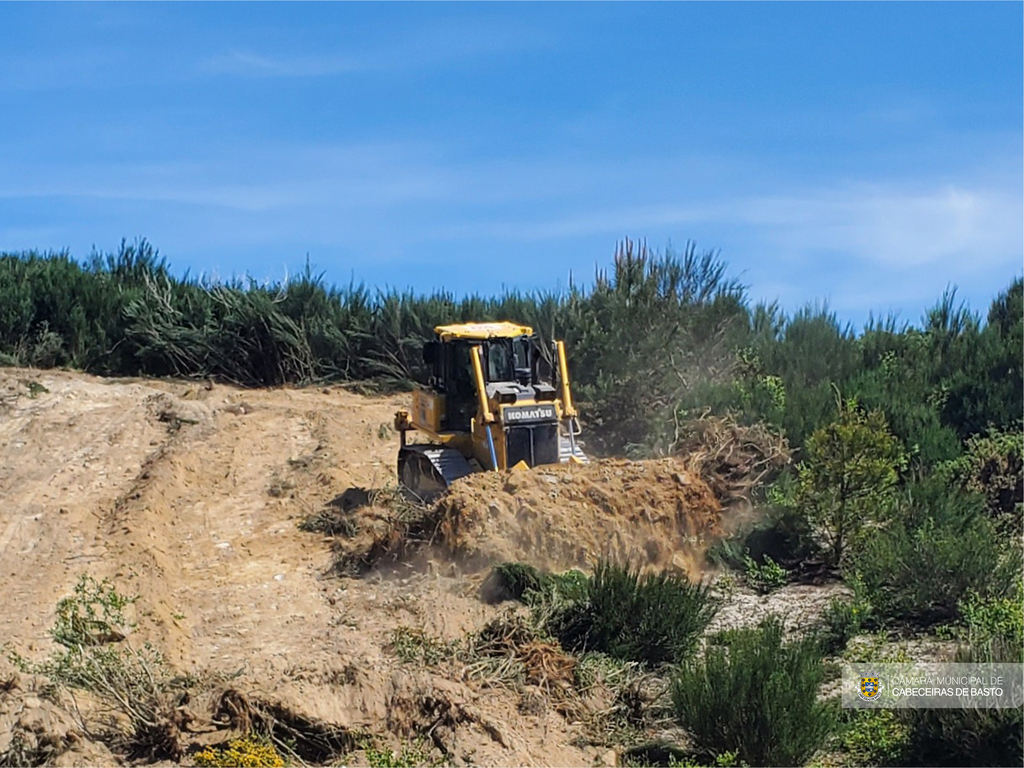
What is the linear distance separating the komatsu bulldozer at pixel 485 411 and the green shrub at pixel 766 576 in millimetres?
2329

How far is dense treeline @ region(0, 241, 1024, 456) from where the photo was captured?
65.2 ft

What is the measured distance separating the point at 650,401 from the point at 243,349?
30.7 ft

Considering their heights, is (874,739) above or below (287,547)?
below

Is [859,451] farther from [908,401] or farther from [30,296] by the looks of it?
[30,296]

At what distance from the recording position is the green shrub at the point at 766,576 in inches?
567

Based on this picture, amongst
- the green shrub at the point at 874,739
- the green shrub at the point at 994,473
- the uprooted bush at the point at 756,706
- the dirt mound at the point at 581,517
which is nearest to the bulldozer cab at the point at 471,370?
the dirt mound at the point at 581,517

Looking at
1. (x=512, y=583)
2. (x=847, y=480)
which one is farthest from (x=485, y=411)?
(x=847, y=480)

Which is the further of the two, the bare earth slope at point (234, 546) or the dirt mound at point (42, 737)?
the bare earth slope at point (234, 546)

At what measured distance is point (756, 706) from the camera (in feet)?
31.4

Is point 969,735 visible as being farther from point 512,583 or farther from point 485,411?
point 485,411

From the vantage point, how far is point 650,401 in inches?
873

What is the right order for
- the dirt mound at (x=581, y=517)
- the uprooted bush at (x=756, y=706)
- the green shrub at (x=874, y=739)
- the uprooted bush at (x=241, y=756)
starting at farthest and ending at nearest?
the dirt mound at (x=581, y=517)
the green shrub at (x=874, y=739)
the uprooted bush at (x=756, y=706)
the uprooted bush at (x=241, y=756)

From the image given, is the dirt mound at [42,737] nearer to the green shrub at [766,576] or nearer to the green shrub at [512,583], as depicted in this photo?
the green shrub at [512,583]

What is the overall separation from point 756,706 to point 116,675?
14.9ft
